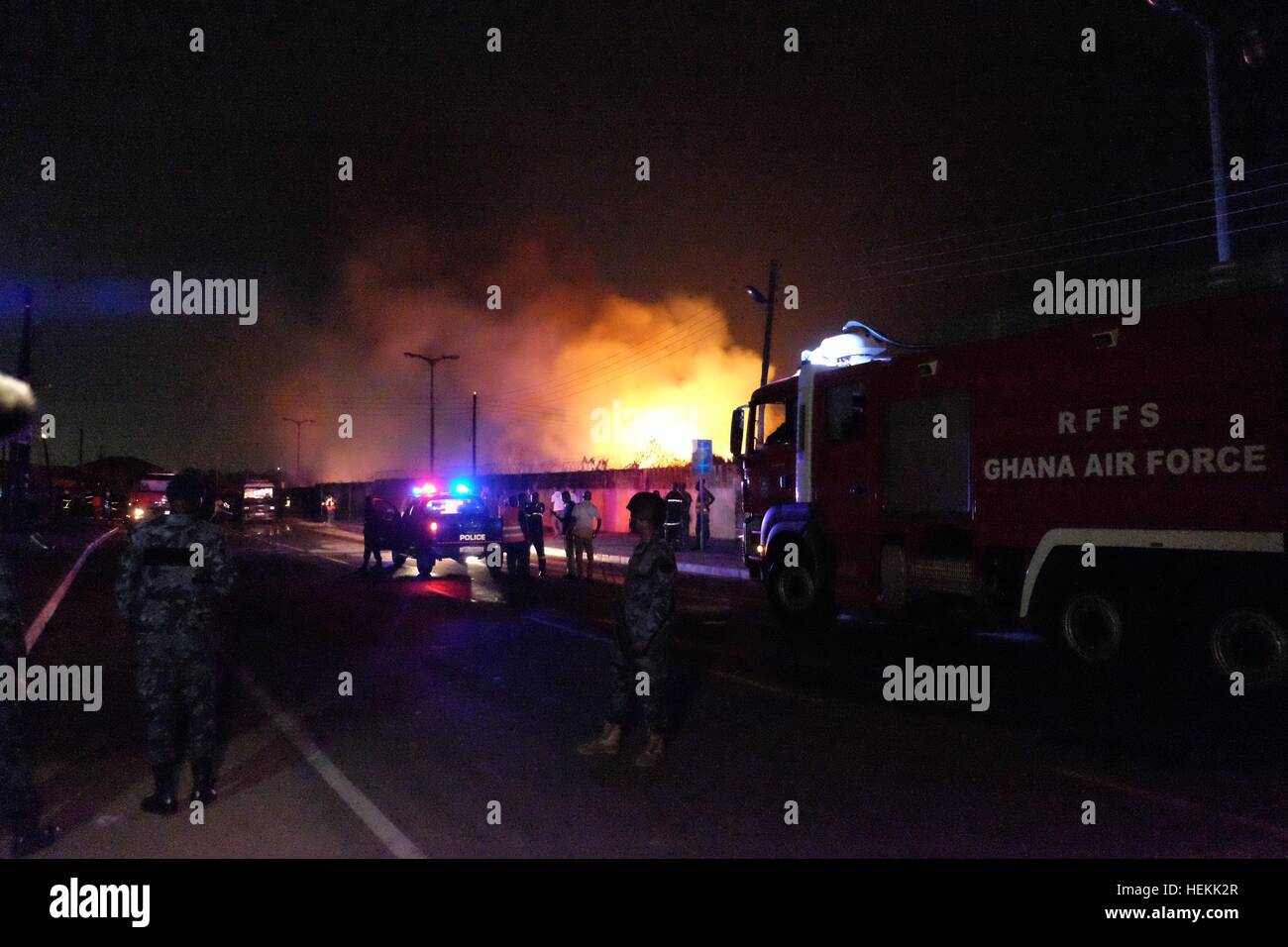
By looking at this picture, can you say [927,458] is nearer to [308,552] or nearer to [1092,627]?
[1092,627]

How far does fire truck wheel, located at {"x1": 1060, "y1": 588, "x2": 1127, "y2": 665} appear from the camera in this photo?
917 centimetres

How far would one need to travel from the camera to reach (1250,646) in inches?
328

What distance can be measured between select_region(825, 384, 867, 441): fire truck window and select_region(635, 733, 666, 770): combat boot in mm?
7187

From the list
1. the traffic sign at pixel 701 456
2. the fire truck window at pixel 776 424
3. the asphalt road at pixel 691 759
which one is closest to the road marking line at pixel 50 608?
the asphalt road at pixel 691 759

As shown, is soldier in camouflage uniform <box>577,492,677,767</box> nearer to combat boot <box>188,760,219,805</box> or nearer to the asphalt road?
the asphalt road

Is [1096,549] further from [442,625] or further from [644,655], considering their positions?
[442,625]

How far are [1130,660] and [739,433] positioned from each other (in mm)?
7212

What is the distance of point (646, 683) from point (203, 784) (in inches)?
99.2

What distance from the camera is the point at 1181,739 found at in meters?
6.97

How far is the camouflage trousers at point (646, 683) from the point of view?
6.19 metres

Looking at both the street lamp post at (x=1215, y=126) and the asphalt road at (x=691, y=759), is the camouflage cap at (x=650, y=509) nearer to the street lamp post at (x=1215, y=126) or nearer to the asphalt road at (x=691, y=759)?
the asphalt road at (x=691, y=759)

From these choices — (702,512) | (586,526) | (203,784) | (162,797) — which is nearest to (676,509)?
(702,512)
